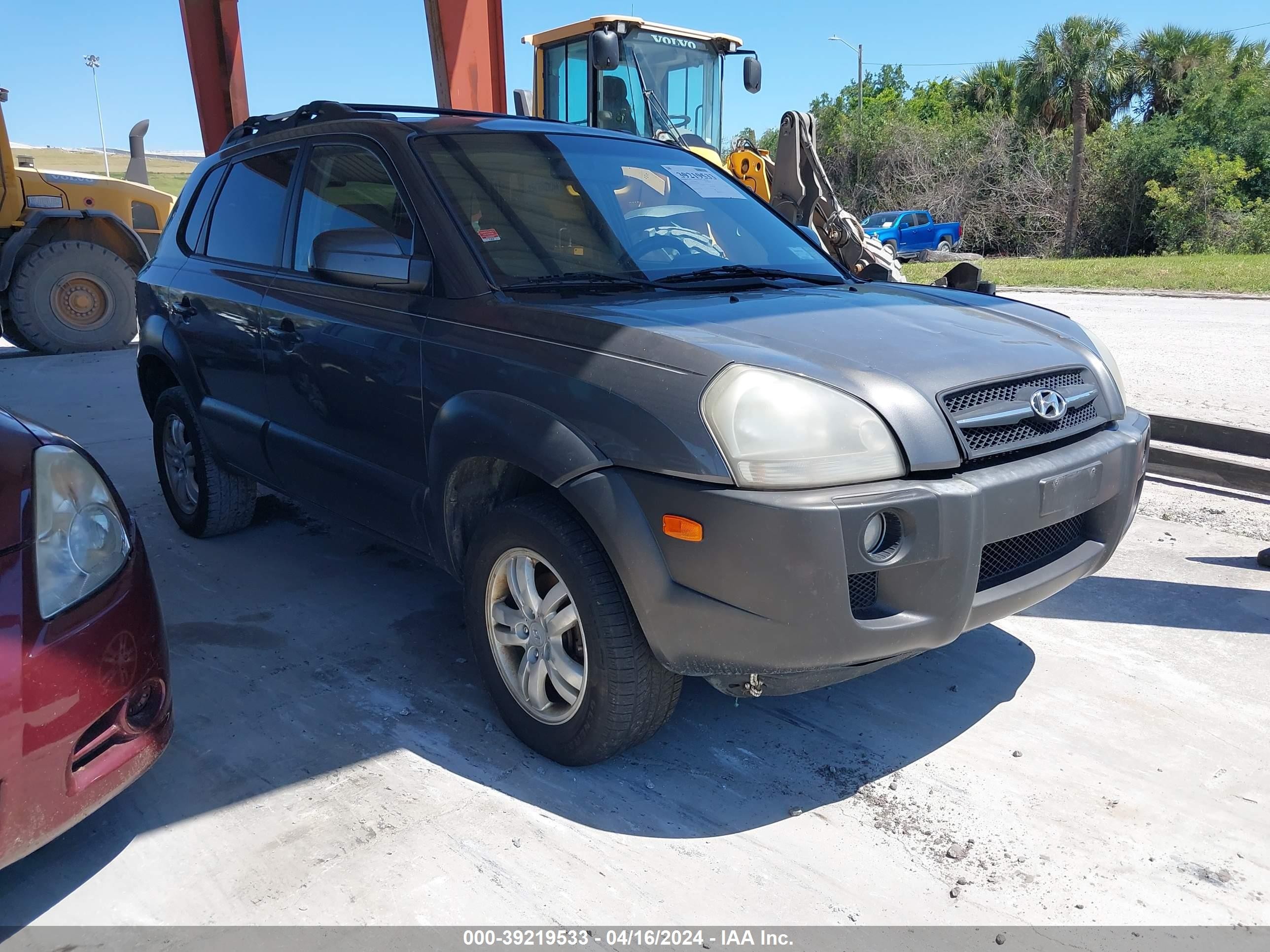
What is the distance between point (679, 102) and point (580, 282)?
28.6 ft

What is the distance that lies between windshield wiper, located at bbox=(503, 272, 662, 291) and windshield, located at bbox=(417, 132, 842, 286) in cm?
1

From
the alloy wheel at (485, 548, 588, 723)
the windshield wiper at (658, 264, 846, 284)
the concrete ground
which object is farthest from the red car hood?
the windshield wiper at (658, 264, 846, 284)

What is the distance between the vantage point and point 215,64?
369 inches

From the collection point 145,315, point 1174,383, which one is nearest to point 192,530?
point 145,315

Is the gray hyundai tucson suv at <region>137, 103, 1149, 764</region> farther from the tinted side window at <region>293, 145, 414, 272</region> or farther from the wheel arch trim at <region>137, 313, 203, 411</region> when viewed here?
the wheel arch trim at <region>137, 313, 203, 411</region>

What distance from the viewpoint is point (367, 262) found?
3207 mm

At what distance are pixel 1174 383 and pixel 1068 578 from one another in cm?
629

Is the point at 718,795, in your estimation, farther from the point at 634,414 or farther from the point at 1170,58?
the point at 1170,58

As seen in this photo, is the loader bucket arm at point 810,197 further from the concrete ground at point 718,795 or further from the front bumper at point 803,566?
the front bumper at point 803,566

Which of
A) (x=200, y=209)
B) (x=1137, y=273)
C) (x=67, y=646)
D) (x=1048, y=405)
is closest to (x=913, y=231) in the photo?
(x=1137, y=273)

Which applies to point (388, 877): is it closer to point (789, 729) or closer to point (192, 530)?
point (789, 729)

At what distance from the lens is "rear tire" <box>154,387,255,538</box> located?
4598 millimetres

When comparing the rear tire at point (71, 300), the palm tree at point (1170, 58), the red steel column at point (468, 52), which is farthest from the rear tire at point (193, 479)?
the palm tree at point (1170, 58)

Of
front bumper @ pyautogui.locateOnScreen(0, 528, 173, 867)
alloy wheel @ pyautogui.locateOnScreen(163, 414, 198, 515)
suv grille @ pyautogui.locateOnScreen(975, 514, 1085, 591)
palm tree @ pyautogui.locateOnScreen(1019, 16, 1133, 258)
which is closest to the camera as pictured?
front bumper @ pyautogui.locateOnScreen(0, 528, 173, 867)
